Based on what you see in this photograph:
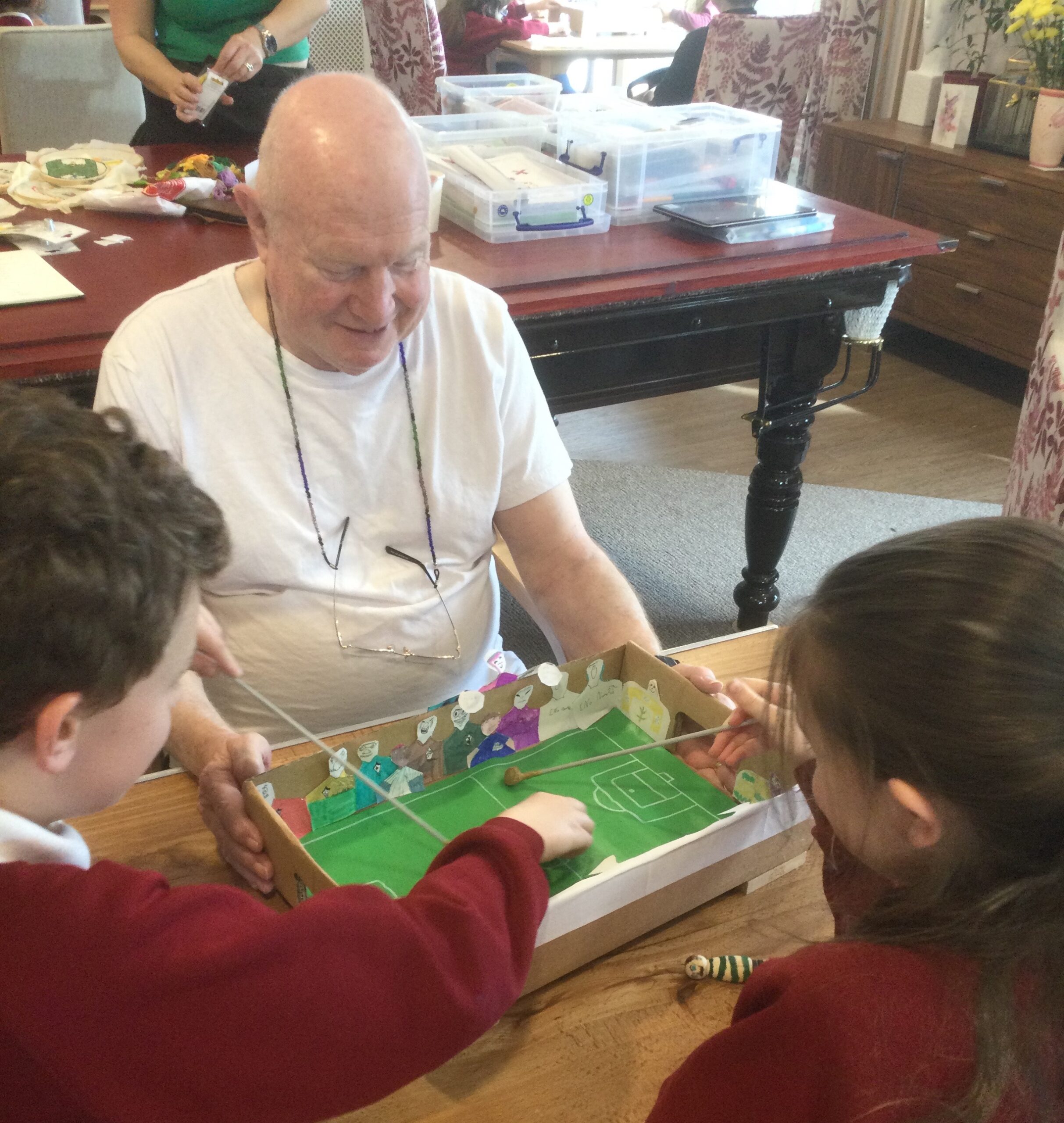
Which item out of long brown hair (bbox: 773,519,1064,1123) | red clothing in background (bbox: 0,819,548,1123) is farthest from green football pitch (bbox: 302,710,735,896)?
long brown hair (bbox: 773,519,1064,1123)

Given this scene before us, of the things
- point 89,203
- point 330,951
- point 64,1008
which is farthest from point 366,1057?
point 89,203

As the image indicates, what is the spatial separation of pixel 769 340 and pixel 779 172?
9.31 feet

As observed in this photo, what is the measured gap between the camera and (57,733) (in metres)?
0.64

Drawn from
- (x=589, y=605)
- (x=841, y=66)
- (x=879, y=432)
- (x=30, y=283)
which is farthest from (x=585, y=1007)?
(x=841, y=66)

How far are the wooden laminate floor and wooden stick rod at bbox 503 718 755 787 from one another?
7.00 ft

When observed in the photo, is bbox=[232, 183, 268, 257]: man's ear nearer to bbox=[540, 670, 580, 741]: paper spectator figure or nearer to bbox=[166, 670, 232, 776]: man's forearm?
bbox=[166, 670, 232, 776]: man's forearm

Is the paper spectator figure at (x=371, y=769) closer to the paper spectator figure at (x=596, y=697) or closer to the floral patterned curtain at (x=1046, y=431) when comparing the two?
the paper spectator figure at (x=596, y=697)

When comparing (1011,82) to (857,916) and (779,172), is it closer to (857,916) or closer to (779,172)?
(779,172)

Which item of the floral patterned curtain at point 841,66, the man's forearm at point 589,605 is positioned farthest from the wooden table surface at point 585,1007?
the floral patterned curtain at point 841,66

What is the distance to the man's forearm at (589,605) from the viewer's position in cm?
133

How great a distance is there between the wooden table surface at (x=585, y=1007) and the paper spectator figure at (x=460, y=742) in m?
0.14

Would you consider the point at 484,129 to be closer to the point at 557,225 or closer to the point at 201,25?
the point at 557,225

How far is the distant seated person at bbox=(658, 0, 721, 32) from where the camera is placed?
5.53 m

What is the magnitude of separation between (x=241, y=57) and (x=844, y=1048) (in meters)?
2.15
